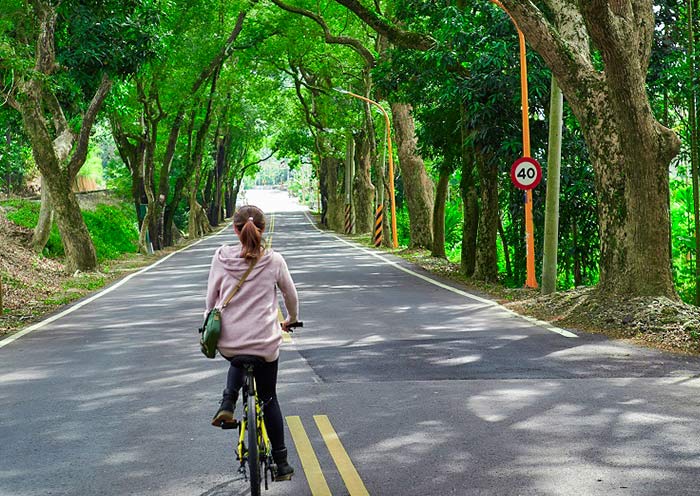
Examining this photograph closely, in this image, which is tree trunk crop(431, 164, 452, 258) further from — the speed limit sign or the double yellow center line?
the double yellow center line

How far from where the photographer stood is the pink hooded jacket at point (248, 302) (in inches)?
212

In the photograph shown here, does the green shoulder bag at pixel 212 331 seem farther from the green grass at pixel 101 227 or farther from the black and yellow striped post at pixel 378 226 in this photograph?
the black and yellow striped post at pixel 378 226

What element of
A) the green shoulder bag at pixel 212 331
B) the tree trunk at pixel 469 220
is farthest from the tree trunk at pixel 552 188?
the green shoulder bag at pixel 212 331

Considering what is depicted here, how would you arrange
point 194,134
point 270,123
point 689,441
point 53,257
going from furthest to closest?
point 270,123, point 194,134, point 53,257, point 689,441

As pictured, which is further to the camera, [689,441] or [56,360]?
[56,360]

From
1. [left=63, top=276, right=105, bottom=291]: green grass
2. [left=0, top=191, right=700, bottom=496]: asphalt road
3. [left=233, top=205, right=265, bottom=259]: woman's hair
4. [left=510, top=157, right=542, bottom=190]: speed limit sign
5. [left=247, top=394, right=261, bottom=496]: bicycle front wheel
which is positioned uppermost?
[left=510, top=157, right=542, bottom=190]: speed limit sign

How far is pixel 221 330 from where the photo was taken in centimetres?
540

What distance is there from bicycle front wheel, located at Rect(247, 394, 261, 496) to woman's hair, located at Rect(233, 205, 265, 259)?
857 millimetres

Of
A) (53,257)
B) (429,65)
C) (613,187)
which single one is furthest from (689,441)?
(53,257)

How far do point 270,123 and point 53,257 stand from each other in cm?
3409

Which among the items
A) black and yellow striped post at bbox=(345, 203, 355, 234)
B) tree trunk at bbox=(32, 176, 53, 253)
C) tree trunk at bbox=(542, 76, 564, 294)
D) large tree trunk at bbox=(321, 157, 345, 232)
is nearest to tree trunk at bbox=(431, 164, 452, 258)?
tree trunk at bbox=(32, 176, 53, 253)

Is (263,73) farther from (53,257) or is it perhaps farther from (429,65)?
(429,65)

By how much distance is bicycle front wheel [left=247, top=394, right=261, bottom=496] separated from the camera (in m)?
5.12

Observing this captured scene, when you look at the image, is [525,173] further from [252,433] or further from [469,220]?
[252,433]
